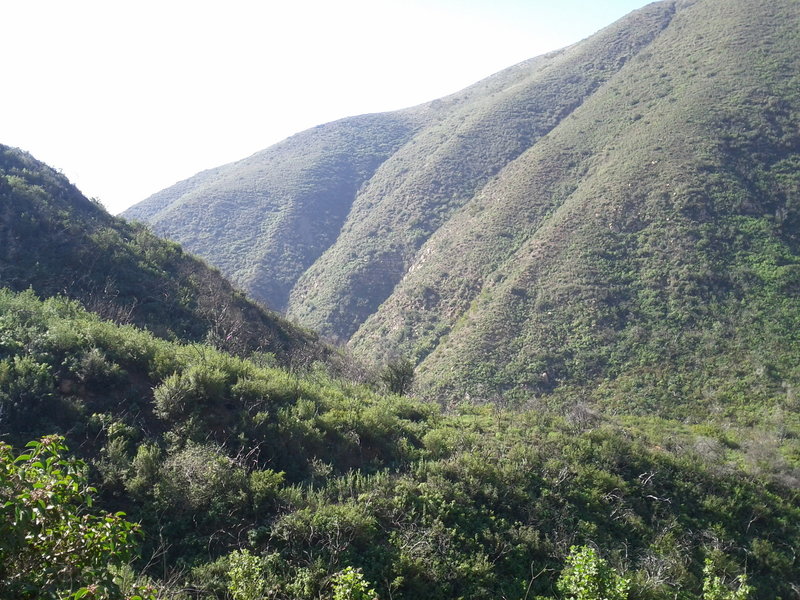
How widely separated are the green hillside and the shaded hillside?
3.44m

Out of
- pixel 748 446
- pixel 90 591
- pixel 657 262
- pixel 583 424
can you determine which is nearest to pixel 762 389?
pixel 748 446

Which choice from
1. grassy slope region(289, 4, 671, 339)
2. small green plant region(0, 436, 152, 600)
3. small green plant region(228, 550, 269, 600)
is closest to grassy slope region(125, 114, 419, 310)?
grassy slope region(289, 4, 671, 339)

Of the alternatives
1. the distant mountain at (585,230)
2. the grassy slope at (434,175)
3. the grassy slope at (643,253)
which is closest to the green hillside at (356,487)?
the grassy slope at (643,253)

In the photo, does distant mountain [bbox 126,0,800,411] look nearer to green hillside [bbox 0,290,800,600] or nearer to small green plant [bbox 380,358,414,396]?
small green plant [bbox 380,358,414,396]

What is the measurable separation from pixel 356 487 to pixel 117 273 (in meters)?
13.3

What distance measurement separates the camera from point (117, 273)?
53.9 feet

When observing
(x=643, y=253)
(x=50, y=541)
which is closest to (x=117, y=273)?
(x=50, y=541)

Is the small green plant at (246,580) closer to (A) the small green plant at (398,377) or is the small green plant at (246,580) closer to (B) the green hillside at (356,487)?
(B) the green hillside at (356,487)

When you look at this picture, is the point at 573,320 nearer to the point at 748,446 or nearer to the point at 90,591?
the point at 748,446

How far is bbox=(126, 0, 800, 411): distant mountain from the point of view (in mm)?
22188

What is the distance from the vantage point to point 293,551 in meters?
6.00

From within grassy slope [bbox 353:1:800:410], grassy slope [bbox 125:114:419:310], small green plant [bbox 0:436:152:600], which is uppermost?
grassy slope [bbox 125:114:419:310]

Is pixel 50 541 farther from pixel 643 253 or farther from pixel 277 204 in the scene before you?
pixel 277 204

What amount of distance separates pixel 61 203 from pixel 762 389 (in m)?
29.8
